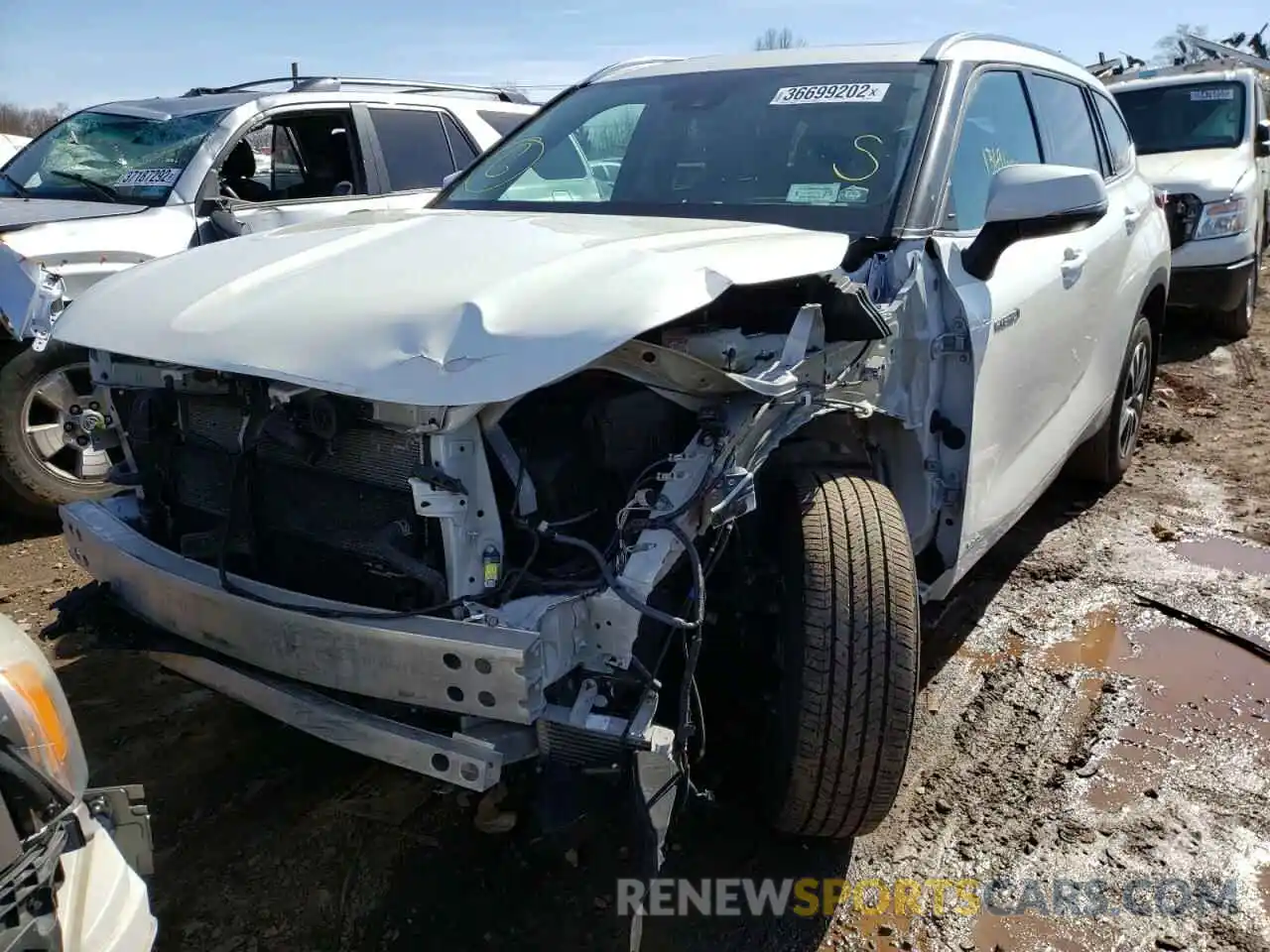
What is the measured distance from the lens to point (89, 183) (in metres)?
5.36

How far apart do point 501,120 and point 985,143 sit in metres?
4.32

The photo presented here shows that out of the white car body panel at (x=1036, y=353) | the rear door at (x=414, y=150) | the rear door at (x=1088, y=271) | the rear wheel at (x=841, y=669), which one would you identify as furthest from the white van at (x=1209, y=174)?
the rear wheel at (x=841, y=669)

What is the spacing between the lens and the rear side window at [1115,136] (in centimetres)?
448

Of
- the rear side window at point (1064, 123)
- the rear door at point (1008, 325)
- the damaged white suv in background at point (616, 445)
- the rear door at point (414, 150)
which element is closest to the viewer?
the damaged white suv in background at point (616, 445)

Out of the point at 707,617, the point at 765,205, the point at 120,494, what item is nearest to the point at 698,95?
the point at 765,205

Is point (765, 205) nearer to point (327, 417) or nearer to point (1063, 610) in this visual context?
point (327, 417)

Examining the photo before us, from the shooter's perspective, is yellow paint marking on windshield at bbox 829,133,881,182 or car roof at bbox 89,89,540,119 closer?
yellow paint marking on windshield at bbox 829,133,881,182

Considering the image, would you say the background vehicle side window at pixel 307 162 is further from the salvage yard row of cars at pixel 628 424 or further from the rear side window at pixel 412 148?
the salvage yard row of cars at pixel 628 424

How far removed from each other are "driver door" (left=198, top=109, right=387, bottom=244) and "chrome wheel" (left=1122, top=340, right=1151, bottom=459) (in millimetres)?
3927

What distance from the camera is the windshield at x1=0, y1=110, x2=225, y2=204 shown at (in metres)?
5.25

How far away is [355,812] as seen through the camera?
2693mm

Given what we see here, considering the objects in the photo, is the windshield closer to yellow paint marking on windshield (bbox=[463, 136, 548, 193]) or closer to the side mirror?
yellow paint marking on windshield (bbox=[463, 136, 548, 193])

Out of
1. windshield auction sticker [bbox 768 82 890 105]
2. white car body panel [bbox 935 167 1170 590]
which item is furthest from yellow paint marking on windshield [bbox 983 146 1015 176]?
windshield auction sticker [bbox 768 82 890 105]

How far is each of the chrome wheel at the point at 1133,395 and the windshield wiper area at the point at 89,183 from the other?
4.92 metres
